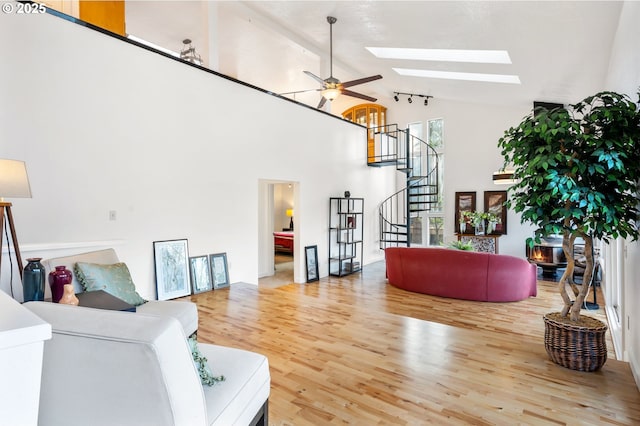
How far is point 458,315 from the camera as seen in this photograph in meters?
4.82

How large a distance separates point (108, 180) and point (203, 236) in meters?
1.51

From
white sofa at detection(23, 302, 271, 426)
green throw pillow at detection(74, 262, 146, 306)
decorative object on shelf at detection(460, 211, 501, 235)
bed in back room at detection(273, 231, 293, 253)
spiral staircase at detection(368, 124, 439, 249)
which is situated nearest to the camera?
white sofa at detection(23, 302, 271, 426)

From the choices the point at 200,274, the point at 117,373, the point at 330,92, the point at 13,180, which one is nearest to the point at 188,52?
the point at 330,92

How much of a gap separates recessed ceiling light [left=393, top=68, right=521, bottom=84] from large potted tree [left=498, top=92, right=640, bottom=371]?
3.26 meters

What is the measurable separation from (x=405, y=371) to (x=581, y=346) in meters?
1.43

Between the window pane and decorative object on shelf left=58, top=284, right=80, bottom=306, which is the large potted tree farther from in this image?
the window pane

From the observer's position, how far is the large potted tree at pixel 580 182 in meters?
2.37

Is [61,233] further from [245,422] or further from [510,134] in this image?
[510,134]

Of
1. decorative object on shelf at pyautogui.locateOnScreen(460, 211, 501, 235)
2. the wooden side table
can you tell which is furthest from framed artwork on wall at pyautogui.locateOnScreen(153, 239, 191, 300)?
decorative object on shelf at pyautogui.locateOnScreen(460, 211, 501, 235)

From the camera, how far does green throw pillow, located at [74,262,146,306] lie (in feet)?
8.72

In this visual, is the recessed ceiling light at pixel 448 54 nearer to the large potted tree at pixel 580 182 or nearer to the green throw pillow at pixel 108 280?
the large potted tree at pixel 580 182

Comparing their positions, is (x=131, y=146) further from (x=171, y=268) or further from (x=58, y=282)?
(x=58, y=282)

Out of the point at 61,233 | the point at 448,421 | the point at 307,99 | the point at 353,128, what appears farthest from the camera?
the point at 307,99

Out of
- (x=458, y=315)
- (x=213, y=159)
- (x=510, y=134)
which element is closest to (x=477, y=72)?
(x=510, y=134)
